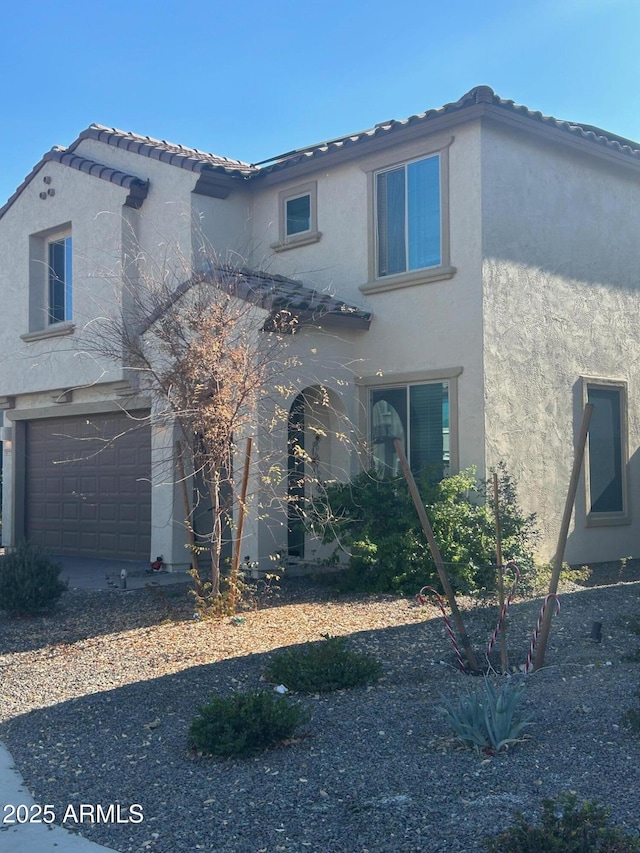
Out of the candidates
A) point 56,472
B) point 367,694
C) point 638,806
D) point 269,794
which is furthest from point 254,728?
point 56,472

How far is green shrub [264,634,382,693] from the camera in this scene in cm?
677

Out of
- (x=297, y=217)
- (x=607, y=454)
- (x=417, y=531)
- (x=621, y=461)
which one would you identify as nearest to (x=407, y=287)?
(x=297, y=217)

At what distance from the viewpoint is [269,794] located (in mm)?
4855

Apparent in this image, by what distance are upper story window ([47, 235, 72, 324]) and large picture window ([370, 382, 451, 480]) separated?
6.11 metres

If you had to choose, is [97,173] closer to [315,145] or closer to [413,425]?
[315,145]

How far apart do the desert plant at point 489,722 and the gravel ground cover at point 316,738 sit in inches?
3.3

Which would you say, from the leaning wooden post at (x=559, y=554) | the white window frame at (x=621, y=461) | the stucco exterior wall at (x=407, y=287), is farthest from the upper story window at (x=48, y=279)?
the leaning wooden post at (x=559, y=554)

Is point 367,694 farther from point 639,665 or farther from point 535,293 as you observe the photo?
point 535,293

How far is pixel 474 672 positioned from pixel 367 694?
0.96 m

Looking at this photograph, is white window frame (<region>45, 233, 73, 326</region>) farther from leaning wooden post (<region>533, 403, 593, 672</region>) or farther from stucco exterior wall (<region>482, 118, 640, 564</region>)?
leaning wooden post (<region>533, 403, 593, 672</region>)

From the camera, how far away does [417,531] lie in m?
11.1

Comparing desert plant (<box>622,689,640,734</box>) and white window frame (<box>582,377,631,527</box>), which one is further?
white window frame (<box>582,377,631,527</box>)

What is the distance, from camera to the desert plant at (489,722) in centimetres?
525

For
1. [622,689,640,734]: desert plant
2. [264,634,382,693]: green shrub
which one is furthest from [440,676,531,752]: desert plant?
[264,634,382,693]: green shrub
